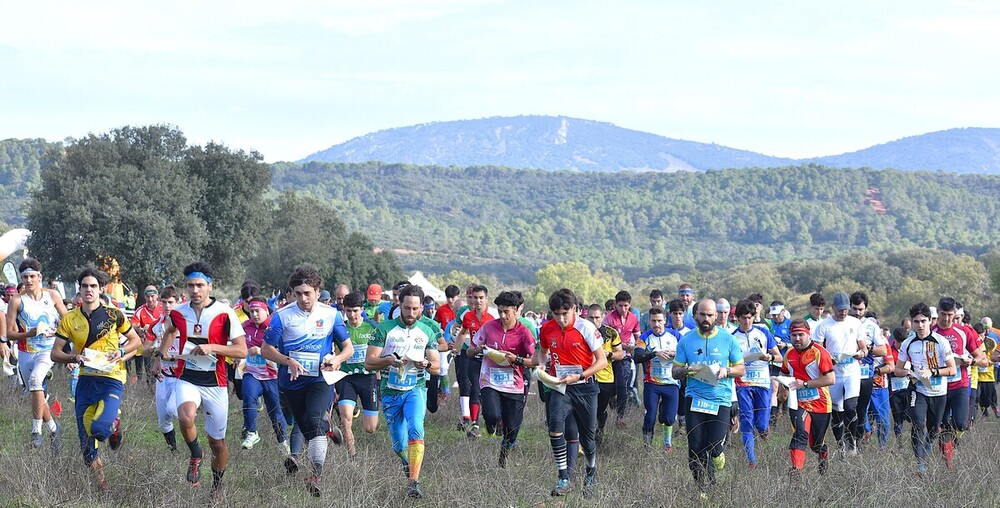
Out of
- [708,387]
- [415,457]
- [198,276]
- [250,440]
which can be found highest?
[198,276]

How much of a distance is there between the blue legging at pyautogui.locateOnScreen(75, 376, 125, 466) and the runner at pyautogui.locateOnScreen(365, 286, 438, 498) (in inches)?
80.1

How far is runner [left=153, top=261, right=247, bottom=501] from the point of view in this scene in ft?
29.9

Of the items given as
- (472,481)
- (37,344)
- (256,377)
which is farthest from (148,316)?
(472,481)

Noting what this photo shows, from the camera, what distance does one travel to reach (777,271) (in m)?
86.1

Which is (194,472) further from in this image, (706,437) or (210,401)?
(706,437)

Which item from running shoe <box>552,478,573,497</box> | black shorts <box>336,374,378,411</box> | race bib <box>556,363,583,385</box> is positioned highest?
race bib <box>556,363,583,385</box>

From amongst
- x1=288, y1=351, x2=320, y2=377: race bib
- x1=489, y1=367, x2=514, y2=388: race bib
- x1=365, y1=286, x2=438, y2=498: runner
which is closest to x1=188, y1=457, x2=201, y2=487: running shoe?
x1=288, y1=351, x2=320, y2=377: race bib

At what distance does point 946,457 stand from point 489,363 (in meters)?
4.31

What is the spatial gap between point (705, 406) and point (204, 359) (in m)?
3.93

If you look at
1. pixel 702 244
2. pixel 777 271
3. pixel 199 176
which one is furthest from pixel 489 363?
pixel 702 244

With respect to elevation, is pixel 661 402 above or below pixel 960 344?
below

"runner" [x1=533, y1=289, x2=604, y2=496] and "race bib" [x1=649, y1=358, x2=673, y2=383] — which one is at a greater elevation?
"runner" [x1=533, y1=289, x2=604, y2=496]

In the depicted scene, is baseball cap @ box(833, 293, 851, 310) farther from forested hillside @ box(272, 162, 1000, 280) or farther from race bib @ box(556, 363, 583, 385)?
forested hillside @ box(272, 162, 1000, 280)

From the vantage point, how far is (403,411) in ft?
33.2
